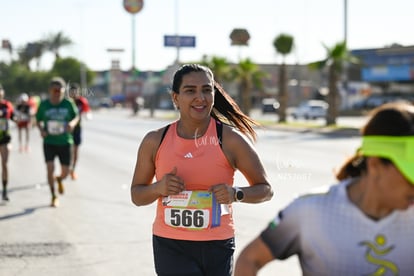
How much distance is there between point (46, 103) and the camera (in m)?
10.9

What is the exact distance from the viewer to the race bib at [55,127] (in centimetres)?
1071

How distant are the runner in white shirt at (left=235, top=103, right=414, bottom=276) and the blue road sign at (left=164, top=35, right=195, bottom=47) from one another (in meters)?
12.1

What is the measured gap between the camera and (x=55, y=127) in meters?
10.7

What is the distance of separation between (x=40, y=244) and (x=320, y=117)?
45.8m

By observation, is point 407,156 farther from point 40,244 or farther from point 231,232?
point 40,244

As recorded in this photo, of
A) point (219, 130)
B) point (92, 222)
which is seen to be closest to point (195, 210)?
Answer: point (219, 130)

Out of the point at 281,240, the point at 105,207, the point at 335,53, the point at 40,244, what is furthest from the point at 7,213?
the point at 335,53

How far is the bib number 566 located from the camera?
3982 mm

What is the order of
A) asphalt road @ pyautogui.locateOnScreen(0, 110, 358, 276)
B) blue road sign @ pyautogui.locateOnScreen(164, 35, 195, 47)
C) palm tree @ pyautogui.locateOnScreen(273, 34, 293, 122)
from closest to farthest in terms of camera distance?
asphalt road @ pyautogui.locateOnScreen(0, 110, 358, 276)
blue road sign @ pyautogui.locateOnScreen(164, 35, 195, 47)
palm tree @ pyautogui.locateOnScreen(273, 34, 293, 122)

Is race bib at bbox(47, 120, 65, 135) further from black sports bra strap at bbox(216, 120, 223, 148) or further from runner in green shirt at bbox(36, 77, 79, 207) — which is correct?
black sports bra strap at bbox(216, 120, 223, 148)

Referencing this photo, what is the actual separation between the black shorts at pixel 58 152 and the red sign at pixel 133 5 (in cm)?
793

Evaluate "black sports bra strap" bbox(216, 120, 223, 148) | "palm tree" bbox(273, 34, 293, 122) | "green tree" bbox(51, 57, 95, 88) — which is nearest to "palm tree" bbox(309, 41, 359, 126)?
"palm tree" bbox(273, 34, 293, 122)

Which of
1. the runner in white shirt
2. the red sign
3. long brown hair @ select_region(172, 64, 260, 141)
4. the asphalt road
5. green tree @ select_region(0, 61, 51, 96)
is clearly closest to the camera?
the runner in white shirt

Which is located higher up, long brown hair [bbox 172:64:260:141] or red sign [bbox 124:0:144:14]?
red sign [bbox 124:0:144:14]
